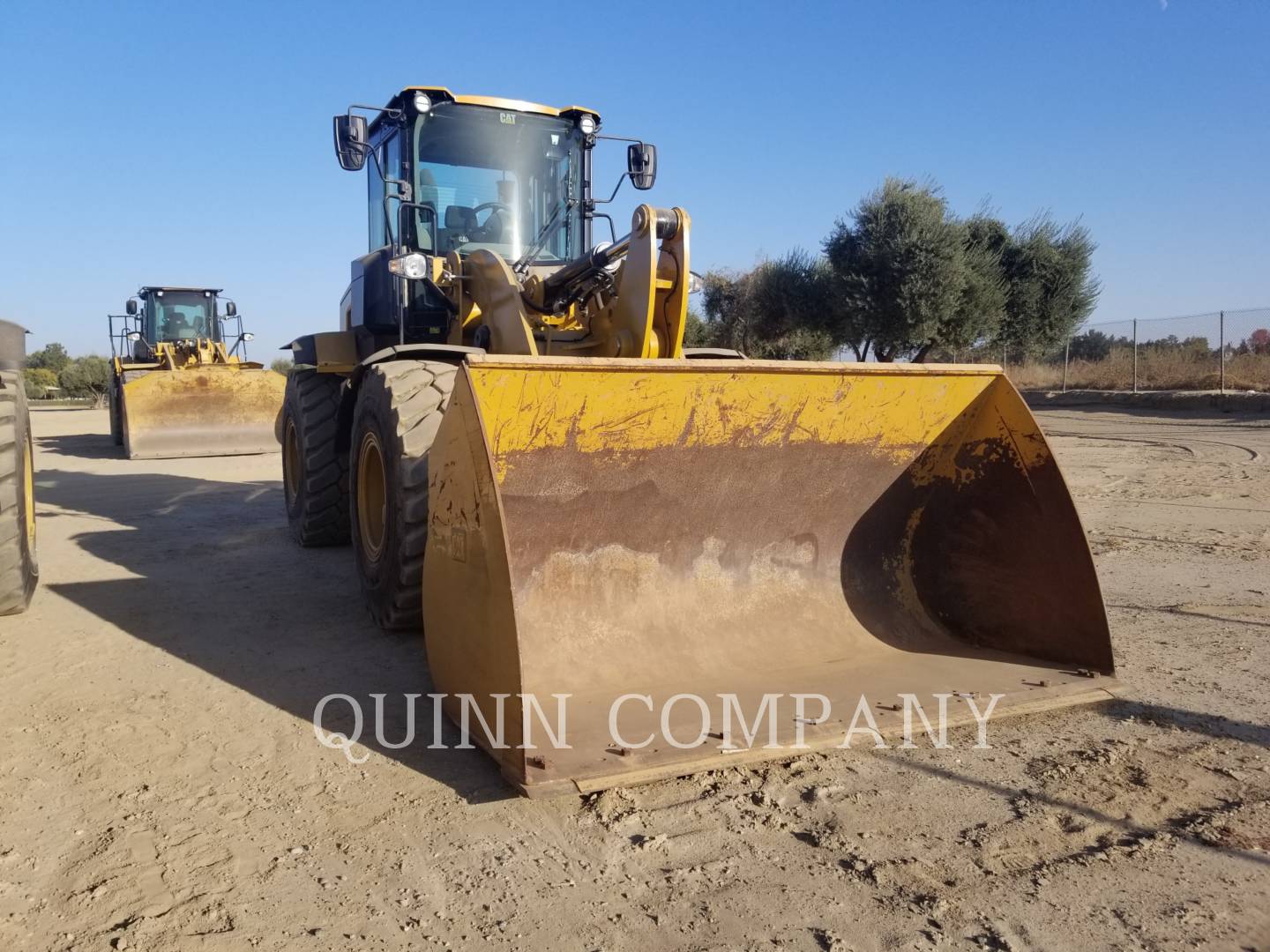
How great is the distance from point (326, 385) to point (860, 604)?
435 centimetres

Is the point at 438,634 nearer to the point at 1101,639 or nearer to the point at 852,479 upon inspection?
the point at 852,479

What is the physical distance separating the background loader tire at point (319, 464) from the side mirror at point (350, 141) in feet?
6.49

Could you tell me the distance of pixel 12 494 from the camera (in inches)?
182

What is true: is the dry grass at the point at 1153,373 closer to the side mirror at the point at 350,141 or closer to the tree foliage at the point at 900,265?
the tree foliage at the point at 900,265

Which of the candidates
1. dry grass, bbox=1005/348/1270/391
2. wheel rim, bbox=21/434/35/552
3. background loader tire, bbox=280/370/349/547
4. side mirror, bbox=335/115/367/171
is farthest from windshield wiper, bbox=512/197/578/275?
dry grass, bbox=1005/348/1270/391

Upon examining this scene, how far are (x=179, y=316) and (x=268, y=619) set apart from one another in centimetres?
1649

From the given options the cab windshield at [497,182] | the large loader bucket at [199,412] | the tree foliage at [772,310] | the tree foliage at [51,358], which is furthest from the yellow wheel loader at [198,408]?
the tree foliage at [51,358]

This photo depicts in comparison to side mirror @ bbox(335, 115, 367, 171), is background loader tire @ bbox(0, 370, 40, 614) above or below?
below

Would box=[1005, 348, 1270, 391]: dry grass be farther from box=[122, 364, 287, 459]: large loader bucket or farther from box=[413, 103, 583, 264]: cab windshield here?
box=[122, 364, 287, 459]: large loader bucket

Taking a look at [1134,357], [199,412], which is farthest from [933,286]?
[199,412]

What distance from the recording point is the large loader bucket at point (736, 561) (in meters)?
3.12

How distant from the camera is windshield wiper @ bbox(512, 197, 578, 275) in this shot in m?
5.84

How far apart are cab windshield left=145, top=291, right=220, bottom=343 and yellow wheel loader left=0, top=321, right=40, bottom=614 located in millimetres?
14880

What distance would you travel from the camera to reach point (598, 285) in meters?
4.83
